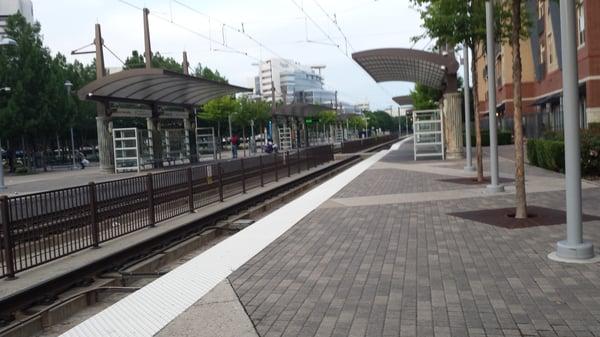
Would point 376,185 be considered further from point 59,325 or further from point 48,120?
point 48,120

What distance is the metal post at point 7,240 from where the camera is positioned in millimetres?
7492

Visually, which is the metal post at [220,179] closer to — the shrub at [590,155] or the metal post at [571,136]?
the shrub at [590,155]

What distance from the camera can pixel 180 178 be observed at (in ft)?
44.3

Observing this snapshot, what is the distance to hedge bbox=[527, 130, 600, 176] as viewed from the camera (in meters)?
15.6

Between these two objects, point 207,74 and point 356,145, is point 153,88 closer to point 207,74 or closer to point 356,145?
point 356,145

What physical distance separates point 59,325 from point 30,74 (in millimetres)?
45453

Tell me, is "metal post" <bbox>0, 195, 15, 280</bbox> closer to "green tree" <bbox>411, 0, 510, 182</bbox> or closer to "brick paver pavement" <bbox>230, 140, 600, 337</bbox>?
"brick paver pavement" <bbox>230, 140, 600, 337</bbox>

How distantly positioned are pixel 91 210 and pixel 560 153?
13.4 meters

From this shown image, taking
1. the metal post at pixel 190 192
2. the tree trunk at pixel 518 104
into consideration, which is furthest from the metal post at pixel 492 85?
the metal post at pixel 190 192

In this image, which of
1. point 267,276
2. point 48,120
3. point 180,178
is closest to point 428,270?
point 267,276

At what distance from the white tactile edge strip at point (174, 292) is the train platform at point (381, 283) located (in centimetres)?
2

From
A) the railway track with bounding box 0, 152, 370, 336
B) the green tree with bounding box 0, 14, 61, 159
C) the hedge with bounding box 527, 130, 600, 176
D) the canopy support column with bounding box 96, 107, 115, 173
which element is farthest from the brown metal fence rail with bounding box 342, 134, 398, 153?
the railway track with bounding box 0, 152, 370, 336

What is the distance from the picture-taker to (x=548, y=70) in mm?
39312

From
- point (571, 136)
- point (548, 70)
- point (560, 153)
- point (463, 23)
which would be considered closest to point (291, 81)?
point (548, 70)
